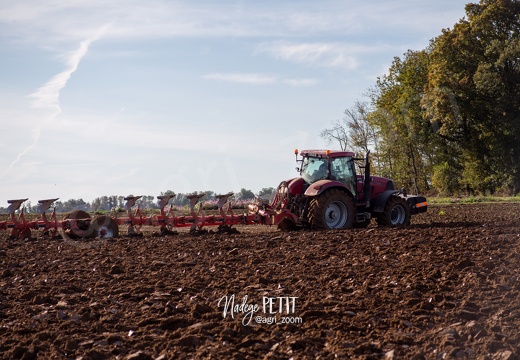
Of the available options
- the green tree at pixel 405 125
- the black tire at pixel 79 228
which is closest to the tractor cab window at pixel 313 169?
the black tire at pixel 79 228

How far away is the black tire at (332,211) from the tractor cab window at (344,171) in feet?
1.50

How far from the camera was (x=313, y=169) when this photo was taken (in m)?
16.6

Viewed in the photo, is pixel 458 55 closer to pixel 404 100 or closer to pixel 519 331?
pixel 404 100

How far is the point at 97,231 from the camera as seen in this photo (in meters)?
16.5

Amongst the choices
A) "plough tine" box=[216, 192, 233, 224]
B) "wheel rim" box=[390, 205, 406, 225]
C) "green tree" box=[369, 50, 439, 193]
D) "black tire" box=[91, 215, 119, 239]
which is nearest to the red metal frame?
"plough tine" box=[216, 192, 233, 224]

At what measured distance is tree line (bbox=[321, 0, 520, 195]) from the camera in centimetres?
3712

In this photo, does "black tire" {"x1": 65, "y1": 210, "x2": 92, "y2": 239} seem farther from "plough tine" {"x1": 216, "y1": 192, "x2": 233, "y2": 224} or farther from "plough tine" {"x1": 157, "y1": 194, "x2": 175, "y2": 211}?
"plough tine" {"x1": 216, "y1": 192, "x2": 233, "y2": 224}

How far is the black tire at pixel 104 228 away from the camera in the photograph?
54.0 ft

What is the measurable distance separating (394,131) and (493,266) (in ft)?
133

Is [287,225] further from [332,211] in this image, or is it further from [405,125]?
[405,125]

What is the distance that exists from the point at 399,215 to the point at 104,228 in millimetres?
7196

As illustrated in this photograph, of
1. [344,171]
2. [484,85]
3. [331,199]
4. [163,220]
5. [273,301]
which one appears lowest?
[273,301]

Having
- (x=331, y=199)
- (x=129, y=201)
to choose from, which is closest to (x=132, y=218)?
(x=129, y=201)

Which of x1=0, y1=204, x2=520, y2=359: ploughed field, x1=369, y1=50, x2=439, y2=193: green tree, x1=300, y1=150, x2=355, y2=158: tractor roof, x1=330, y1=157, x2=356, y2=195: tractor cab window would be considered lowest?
x1=0, y1=204, x2=520, y2=359: ploughed field
